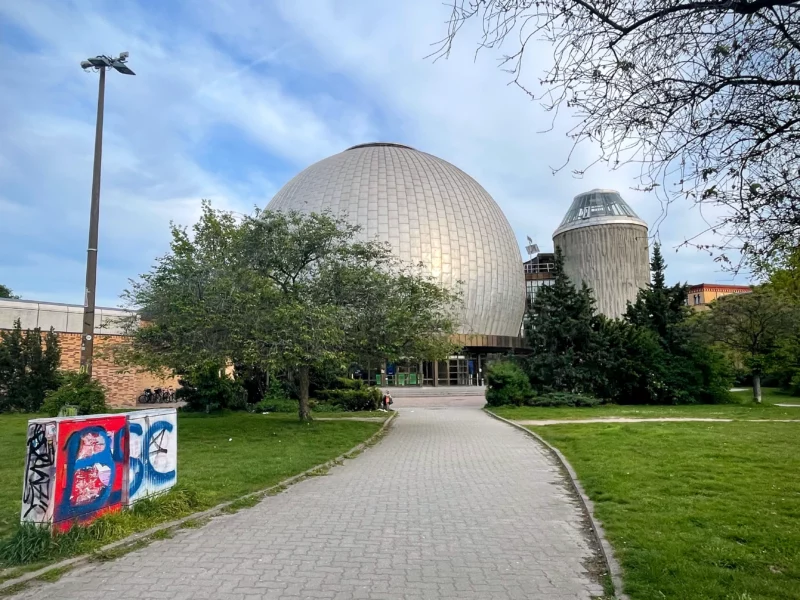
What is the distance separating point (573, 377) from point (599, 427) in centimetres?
1047

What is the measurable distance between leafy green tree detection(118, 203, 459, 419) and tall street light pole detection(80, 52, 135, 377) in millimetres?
1773

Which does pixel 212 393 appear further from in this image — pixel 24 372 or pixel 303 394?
pixel 24 372

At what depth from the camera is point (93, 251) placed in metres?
12.6

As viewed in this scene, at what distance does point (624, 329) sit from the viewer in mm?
26828

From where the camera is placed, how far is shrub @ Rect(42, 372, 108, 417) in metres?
13.9

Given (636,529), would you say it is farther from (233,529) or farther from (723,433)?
(723,433)

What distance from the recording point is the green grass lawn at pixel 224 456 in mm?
6316

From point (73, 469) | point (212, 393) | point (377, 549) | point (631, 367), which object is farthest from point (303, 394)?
point (631, 367)

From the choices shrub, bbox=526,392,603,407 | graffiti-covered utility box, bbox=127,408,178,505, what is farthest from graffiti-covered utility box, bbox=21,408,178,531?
shrub, bbox=526,392,603,407

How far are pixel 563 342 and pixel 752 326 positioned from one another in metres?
8.98

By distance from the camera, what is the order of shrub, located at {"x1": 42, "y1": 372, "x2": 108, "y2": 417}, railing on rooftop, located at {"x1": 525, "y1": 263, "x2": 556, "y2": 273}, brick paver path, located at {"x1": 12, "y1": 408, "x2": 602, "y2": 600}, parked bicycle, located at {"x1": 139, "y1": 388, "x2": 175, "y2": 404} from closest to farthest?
brick paver path, located at {"x1": 12, "y1": 408, "x2": 602, "y2": 600}, shrub, located at {"x1": 42, "y1": 372, "x2": 108, "y2": 417}, parked bicycle, located at {"x1": 139, "y1": 388, "x2": 175, "y2": 404}, railing on rooftop, located at {"x1": 525, "y1": 263, "x2": 556, "y2": 273}

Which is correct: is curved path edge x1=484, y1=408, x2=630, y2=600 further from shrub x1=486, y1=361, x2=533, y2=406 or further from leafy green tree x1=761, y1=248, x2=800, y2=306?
shrub x1=486, y1=361, x2=533, y2=406

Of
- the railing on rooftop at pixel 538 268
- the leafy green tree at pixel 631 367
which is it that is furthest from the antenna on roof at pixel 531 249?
the leafy green tree at pixel 631 367

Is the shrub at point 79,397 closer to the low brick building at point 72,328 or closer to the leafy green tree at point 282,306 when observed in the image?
the leafy green tree at point 282,306
